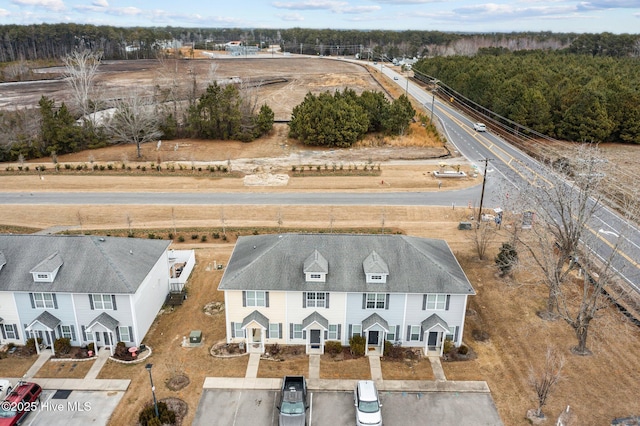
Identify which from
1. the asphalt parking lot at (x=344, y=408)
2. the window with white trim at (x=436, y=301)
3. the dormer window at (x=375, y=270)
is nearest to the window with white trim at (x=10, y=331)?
the asphalt parking lot at (x=344, y=408)

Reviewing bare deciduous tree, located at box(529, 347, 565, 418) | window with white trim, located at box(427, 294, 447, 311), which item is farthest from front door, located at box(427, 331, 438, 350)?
bare deciduous tree, located at box(529, 347, 565, 418)

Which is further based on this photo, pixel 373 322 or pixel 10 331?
pixel 10 331

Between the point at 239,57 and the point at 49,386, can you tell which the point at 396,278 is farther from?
the point at 239,57

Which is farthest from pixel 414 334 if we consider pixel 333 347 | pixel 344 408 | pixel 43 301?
pixel 43 301

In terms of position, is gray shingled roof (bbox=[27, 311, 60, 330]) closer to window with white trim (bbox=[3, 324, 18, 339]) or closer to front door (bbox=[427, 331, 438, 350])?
window with white trim (bbox=[3, 324, 18, 339])

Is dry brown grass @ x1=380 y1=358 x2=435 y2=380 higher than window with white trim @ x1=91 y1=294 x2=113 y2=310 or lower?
lower

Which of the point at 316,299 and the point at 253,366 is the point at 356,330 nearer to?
the point at 316,299

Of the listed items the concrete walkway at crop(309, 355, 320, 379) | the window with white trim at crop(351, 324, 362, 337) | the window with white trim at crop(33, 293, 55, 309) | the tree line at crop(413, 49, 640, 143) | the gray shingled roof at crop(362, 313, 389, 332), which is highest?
the tree line at crop(413, 49, 640, 143)
